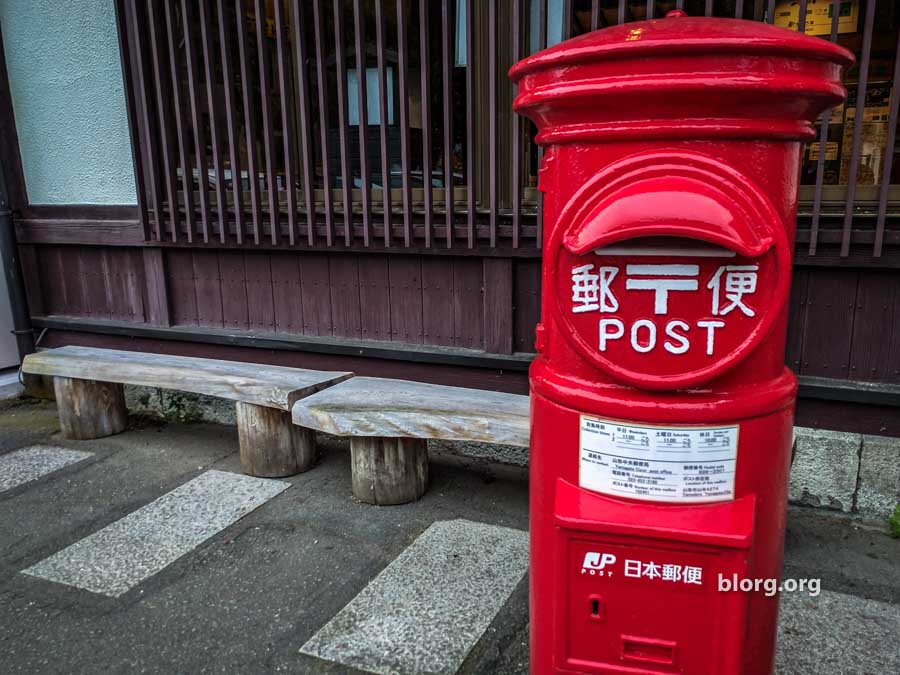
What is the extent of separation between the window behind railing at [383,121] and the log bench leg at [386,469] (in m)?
1.17

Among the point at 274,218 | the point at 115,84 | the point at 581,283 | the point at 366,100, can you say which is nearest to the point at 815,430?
the point at 581,283

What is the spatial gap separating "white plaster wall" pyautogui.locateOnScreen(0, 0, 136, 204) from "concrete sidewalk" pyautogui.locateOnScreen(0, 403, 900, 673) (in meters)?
2.13

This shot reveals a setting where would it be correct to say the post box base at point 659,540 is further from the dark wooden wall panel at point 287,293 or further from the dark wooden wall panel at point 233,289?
the dark wooden wall panel at point 233,289

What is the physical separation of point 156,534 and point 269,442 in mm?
782

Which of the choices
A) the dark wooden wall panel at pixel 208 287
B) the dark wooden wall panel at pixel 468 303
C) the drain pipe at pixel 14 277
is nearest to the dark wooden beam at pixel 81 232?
the drain pipe at pixel 14 277

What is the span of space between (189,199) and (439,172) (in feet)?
5.62

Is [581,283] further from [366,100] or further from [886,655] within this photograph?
[366,100]

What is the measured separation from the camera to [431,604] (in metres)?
2.68

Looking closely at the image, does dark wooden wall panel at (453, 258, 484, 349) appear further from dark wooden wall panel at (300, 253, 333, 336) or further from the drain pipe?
the drain pipe

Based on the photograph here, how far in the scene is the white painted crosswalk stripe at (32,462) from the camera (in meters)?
4.00

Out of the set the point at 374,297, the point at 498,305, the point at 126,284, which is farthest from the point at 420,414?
the point at 126,284

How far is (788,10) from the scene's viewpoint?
324 cm

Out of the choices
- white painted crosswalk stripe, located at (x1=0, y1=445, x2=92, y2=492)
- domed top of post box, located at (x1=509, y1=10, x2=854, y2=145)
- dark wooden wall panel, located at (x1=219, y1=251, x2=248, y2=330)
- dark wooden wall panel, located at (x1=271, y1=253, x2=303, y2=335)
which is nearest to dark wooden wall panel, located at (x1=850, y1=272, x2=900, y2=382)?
domed top of post box, located at (x1=509, y1=10, x2=854, y2=145)

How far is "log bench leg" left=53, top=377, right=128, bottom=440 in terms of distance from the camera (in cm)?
454
